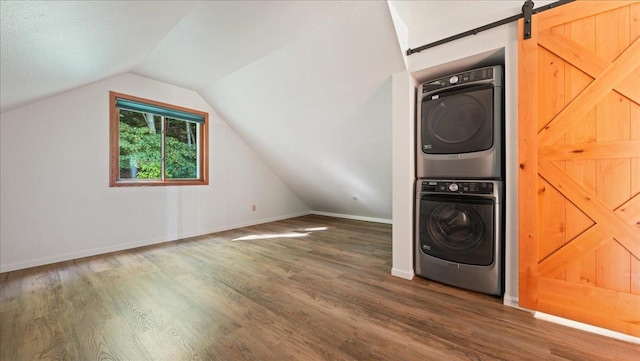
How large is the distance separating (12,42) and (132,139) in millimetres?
2224

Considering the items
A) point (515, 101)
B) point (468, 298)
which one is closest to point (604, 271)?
point (468, 298)

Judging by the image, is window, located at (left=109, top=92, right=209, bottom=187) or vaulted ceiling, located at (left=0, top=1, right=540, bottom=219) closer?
vaulted ceiling, located at (left=0, top=1, right=540, bottom=219)

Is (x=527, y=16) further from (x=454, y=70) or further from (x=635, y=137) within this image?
(x=635, y=137)

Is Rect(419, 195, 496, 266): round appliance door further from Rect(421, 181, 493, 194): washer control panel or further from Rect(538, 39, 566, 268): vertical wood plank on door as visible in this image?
Rect(538, 39, 566, 268): vertical wood plank on door

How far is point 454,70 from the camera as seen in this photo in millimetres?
1957

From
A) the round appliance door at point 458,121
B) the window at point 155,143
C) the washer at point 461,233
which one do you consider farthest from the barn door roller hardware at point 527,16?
the window at point 155,143

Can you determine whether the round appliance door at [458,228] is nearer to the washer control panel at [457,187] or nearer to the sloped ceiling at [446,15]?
the washer control panel at [457,187]

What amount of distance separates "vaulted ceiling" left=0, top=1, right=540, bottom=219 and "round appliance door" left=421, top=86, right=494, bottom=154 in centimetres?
48

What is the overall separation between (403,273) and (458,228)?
628 millimetres

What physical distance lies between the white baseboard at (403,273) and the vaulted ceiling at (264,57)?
1.50m

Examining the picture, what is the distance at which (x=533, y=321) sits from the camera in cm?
142

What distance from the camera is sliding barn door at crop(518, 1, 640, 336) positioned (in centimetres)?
128

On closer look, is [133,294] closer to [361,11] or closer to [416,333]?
[416,333]

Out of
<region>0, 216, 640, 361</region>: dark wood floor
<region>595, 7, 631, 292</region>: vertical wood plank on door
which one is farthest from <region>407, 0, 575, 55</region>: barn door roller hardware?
<region>0, 216, 640, 361</region>: dark wood floor
